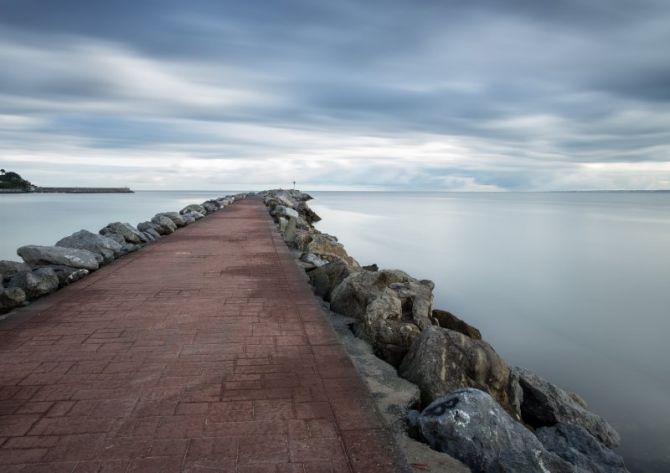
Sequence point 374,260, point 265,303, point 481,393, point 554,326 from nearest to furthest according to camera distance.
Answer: point 481,393, point 265,303, point 554,326, point 374,260

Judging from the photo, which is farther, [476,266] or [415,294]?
[476,266]

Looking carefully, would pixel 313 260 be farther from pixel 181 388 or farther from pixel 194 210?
pixel 194 210

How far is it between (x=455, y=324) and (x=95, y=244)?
5.90 metres

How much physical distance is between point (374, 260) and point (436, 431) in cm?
1461

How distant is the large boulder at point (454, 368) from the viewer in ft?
11.5

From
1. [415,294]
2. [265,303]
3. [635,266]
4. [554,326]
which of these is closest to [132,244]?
[265,303]

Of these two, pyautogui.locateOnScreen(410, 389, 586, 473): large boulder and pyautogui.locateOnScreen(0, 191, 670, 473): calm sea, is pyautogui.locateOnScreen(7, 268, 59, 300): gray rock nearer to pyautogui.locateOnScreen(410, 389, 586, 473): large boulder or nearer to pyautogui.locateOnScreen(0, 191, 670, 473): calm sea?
pyautogui.locateOnScreen(410, 389, 586, 473): large boulder

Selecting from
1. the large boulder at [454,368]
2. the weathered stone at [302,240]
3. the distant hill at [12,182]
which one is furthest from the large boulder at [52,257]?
the distant hill at [12,182]

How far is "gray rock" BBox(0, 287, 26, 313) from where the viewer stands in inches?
198

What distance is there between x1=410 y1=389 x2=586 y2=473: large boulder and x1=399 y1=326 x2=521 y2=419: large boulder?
536mm

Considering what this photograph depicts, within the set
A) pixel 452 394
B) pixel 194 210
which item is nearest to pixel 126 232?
pixel 452 394

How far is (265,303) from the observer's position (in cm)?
533

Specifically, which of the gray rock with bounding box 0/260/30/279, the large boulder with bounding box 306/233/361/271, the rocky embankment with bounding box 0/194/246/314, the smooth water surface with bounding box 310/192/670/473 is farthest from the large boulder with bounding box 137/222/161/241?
the smooth water surface with bounding box 310/192/670/473

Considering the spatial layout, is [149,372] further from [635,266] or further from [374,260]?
[635,266]
